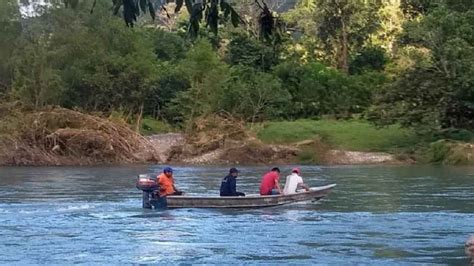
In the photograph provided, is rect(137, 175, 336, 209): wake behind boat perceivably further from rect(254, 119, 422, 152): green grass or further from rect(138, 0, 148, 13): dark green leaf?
rect(254, 119, 422, 152): green grass

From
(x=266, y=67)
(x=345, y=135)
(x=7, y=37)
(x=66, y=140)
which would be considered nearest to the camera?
(x=66, y=140)

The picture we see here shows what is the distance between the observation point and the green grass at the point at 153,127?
61.5 meters

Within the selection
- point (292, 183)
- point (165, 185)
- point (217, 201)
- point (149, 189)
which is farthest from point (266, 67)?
point (217, 201)

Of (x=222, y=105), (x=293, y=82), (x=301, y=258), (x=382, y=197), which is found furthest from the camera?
(x=293, y=82)

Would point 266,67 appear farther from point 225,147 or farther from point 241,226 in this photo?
point 241,226

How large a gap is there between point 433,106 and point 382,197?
908 inches

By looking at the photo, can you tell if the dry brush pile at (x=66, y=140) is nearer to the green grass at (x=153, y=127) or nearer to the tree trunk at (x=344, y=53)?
the green grass at (x=153, y=127)

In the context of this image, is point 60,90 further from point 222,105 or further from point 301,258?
point 301,258

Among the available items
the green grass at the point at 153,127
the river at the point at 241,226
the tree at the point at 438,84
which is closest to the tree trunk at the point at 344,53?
the tree at the point at 438,84

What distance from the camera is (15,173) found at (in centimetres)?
4572

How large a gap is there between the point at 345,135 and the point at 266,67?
488 inches

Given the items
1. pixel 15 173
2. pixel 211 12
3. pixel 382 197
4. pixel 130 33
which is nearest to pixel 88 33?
pixel 130 33

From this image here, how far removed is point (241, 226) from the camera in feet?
81.0

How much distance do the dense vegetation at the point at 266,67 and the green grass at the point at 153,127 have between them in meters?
0.63
